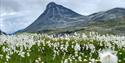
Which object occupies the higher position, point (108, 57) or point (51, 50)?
point (108, 57)

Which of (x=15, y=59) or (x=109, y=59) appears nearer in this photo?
(x=109, y=59)

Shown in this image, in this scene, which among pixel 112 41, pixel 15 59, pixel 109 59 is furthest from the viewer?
pixel 112 41

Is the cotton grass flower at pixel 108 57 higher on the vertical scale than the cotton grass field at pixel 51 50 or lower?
higher

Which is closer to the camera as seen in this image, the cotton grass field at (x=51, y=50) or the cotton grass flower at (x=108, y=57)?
the cotton grass flower at (x=108, y=57)

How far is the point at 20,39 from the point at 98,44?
15.8 ft

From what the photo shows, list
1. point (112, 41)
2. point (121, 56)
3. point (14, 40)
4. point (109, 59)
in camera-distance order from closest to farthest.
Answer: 1. point (109, 59)
2. point (121, 56)
3. point (14, 40)
4. point (112, 41)

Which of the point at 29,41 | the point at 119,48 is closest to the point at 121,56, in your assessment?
the point at 119,48

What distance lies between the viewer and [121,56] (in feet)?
58.4

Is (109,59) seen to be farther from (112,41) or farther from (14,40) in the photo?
(112,41)

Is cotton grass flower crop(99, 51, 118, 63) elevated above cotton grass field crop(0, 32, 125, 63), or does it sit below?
above

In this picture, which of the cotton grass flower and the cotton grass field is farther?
the cotton grass field

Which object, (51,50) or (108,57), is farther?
(51,50)

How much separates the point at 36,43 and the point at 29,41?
178 cm

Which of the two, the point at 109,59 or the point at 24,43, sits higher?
the point at 109,59
